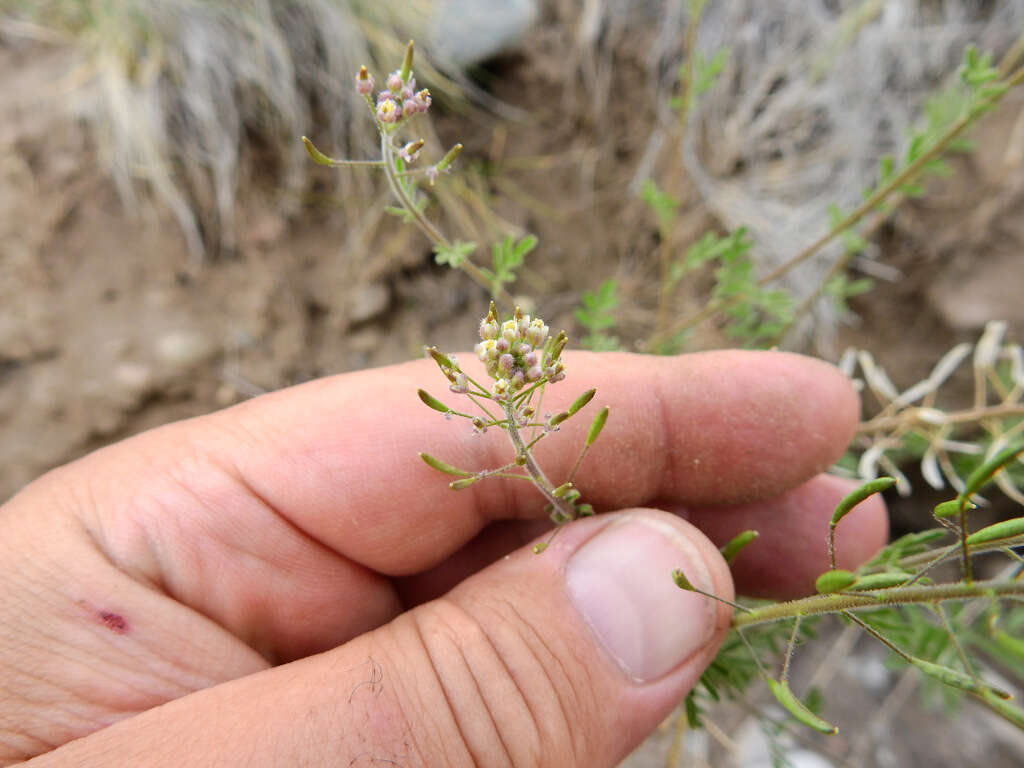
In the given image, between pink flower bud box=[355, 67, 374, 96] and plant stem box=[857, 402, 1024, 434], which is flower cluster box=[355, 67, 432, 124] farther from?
plant stem box=[857, 402, 1024, 434]

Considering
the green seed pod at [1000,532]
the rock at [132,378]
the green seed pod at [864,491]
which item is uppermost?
the rock at [132,378]

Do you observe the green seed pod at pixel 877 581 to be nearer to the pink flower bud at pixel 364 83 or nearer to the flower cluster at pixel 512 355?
the flower cluster at pixel 512 355

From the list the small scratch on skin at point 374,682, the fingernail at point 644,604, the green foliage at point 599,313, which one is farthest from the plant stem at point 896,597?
the green foliage at point 599,313

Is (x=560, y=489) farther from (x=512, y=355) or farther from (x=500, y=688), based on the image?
(x=500, y=688)

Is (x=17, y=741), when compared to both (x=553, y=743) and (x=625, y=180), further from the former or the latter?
(x=625, y=180)

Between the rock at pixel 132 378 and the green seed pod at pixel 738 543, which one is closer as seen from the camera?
the green seed pod at pixel 738 543

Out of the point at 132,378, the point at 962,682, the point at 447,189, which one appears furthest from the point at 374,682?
the point at 447,189

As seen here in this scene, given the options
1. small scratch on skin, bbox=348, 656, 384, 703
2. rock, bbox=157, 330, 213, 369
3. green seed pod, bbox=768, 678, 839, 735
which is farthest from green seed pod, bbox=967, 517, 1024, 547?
rock, bbox=157, 330, 213, 369
